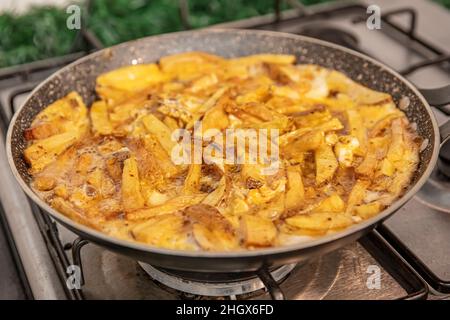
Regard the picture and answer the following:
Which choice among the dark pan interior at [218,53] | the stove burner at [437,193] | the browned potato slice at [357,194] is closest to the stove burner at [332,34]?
the dark pan interior at [218,53]

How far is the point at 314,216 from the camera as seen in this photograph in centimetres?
155

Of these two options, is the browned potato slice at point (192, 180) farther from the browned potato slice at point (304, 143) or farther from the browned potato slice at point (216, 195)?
the browned potato slice at point (304, 143)

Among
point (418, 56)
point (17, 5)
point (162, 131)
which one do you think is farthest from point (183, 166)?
point (17, 5)

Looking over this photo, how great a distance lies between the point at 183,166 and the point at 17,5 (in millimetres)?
2860

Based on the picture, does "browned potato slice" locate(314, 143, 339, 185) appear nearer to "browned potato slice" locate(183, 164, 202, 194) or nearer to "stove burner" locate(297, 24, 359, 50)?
"browned potato slice" locate(183, 164, 202, 194)

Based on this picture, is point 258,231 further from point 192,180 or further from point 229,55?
point 229,55

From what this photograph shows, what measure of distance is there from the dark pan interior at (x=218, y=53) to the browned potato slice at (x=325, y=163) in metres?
0.29

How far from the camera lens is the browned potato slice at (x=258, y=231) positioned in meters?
1.46

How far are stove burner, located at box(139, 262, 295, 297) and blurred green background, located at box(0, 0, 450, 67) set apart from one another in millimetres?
1852

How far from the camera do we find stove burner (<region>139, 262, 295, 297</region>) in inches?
66.1

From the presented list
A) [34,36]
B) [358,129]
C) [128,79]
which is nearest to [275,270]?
[358,129]

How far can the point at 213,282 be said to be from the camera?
169cm

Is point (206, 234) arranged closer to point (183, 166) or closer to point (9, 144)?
point (183, 166)
